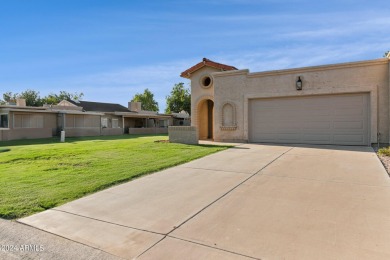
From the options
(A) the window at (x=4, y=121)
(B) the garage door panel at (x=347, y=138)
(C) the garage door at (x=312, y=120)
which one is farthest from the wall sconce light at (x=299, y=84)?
(A) the window at (x=4, y=121)

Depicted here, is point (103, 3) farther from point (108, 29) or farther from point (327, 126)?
point (327, 126)

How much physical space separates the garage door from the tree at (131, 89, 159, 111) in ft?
152

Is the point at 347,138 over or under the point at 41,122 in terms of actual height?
under

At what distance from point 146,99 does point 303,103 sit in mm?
48549

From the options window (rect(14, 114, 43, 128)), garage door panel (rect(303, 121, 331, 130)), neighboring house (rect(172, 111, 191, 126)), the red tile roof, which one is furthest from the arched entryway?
neighboring house (rect(172, 111, 191, 126))

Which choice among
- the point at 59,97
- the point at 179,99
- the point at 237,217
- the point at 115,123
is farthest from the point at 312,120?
the point at 59,97

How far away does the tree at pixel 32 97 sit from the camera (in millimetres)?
53975

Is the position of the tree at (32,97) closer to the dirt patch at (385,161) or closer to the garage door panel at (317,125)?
the garage door panel at (317,125)

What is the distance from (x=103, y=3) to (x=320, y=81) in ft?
34.9

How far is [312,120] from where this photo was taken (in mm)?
12945

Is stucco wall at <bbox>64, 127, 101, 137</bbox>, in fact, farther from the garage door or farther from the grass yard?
the garage door

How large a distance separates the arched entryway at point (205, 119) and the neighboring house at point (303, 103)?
4.37 feet

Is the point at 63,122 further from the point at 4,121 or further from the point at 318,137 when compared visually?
the point at 318,137

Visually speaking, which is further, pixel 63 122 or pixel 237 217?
pixel 63 122
